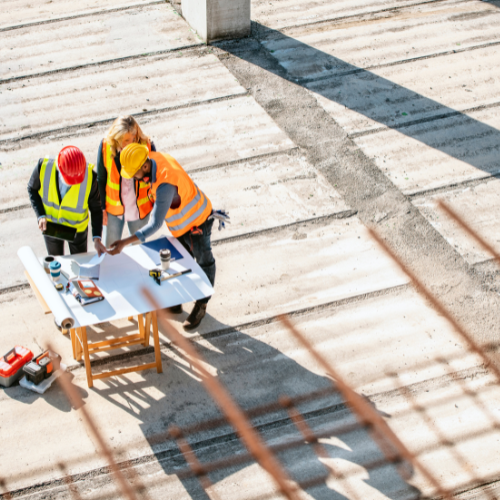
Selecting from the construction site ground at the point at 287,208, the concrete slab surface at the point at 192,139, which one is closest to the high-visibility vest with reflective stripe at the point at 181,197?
the construction site ground at the point at 287,208

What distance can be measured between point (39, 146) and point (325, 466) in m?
5.50

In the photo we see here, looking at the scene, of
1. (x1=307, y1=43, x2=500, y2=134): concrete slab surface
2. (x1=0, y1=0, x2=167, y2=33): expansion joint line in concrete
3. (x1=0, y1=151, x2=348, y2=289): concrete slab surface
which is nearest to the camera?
(x1=0, y1=151, x2=348, y2=289): concrete slab surface

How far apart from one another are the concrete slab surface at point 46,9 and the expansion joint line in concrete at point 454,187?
6208 mm

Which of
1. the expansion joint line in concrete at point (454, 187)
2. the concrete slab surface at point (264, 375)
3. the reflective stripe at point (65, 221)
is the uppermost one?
the reflective stripe at point (65, 221)

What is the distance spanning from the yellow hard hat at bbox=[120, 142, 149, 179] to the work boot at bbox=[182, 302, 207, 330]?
162 centimetres

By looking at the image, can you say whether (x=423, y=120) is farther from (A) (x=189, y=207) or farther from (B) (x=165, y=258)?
(B) (x=165, y=258)

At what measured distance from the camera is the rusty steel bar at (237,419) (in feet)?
17.2

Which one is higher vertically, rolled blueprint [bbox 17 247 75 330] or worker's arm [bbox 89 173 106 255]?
worker's arm [bbox 89 173 106 255]

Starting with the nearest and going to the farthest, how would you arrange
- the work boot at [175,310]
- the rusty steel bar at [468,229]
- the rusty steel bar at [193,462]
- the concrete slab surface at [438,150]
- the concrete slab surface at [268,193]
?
the rusty steel bar at [193,462]
the work boot at [175,310]
the rusty steel bar at [468,229]
the concrete slab surface at [268,193]
the concrete slab surface at [438,150]

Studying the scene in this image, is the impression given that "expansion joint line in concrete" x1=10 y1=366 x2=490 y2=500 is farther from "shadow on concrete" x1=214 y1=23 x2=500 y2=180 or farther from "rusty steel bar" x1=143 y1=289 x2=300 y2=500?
"shadow on concrete" x1=214 y1=23 x2=500 y2=180

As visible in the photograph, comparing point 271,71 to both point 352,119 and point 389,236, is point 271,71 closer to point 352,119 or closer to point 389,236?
point 352,119

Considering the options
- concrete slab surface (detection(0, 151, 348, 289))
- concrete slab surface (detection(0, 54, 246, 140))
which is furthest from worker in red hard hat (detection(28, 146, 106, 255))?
concrete slab surface (detection(0, 54, 246, 140))

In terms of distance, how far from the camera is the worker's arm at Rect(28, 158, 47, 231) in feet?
18.2

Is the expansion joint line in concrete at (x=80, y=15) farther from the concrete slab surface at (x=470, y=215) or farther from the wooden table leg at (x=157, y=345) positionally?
the wooden table leg at (x=157, y=345)
